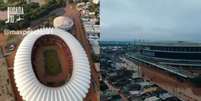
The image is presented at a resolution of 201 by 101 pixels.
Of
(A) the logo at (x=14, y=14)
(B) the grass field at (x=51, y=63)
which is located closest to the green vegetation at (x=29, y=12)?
(A) the logo at (x=14, y=14)

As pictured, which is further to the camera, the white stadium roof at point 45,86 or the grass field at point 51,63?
the grass field at point 51,63

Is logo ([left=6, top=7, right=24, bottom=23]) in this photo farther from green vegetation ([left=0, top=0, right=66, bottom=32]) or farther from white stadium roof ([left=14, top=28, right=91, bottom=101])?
white stadium roof ([left=14, top=28, right=91, bottom=101])

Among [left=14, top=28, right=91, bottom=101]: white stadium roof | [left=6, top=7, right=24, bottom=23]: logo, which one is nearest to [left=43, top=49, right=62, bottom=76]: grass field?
[left=14, top=28, right=91, bottom=101]: white stadium roof

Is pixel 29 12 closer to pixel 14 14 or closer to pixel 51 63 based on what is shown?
pixel 14 14

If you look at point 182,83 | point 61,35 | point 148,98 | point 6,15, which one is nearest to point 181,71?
point 182,83

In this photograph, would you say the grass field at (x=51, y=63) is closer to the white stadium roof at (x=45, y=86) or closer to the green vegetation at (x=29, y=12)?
the white stadium roof at (x=45, y=86)

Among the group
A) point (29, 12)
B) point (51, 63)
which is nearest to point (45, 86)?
point (51, 63)

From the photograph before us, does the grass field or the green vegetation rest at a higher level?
the green vegetation
